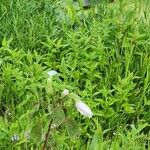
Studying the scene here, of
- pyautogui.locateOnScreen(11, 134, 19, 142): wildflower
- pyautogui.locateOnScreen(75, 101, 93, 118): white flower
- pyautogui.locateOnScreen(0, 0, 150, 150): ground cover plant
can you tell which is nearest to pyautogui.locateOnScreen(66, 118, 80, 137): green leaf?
pyautogui.locateOnScreen(75, 101, 93, 118): white flower

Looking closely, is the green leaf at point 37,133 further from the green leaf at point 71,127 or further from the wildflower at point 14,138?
the wildflower at point 14,138

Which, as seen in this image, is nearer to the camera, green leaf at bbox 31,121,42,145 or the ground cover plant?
green leaf at bbox 31,121,42,145

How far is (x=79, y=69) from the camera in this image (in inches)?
116

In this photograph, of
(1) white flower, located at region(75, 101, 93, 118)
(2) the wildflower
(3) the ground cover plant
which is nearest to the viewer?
(1) white flower, located at region(75, 101, 93, 118)

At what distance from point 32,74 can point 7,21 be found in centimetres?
65

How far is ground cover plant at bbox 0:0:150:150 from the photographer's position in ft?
7.95

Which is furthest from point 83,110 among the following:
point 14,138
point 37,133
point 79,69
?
point 79,69

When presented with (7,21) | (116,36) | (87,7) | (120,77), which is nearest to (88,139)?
(120,77)

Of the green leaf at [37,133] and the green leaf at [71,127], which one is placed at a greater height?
the green leaf at [71,127]

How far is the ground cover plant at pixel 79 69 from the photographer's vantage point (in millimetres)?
2424

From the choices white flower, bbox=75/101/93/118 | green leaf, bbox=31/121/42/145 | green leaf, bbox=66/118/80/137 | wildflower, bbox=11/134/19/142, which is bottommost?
wildflower, bbox=11/134/19/142

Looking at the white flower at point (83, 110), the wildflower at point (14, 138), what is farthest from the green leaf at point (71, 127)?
the wildflower at point (14, 138)

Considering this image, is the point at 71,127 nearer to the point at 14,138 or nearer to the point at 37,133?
the point at 37,133

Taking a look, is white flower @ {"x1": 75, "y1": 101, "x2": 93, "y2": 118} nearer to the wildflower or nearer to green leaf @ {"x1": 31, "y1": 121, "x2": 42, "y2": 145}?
green leaf @ {"x1": 31, "y1": 121, "x2": 42, "y2": 145}
